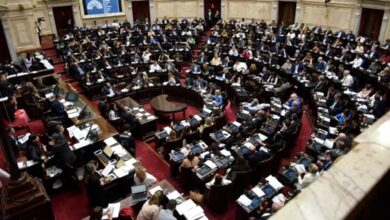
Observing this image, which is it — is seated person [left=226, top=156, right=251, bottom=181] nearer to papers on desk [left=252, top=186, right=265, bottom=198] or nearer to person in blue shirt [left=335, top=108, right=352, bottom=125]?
papers on desk [left=252, top=186, right=265, bottom=198]

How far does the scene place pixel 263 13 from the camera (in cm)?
2250

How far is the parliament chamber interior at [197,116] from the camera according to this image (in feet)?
14.2

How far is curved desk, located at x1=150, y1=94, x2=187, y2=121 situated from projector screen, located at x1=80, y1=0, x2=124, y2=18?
1295cm

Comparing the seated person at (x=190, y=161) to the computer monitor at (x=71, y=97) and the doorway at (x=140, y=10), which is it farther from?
the doorway at (x=140, y=10)

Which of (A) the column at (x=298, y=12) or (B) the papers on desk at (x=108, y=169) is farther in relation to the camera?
(A) the column at (x=298, y=12)

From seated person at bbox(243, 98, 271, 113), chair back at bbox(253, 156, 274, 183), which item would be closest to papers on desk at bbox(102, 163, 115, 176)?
chair back at bbox(253, 156, 274, 183)

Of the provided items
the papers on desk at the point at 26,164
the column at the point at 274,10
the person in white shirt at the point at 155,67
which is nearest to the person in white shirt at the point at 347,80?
the person in white shirt at the point at 155,67

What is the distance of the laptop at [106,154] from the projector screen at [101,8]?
54.3ft

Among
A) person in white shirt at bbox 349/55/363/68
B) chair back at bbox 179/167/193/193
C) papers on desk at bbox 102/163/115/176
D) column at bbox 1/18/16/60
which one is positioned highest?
column at bbox 1/18/16/60

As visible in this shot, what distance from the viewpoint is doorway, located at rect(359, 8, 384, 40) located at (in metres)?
17.5

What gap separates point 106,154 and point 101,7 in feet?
55.8

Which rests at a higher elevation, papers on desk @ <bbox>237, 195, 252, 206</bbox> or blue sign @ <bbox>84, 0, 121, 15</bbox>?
blue sign @ <bbox>84, 0, 121, 15</bbox>

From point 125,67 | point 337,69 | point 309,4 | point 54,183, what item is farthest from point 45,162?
point 309,4

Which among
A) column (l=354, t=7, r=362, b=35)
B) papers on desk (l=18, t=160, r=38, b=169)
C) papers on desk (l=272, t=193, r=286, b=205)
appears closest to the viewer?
papers on desk (l=272, t=193, r=286, b=205)
